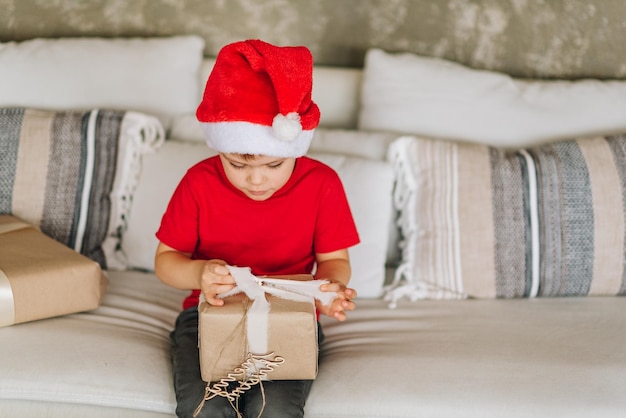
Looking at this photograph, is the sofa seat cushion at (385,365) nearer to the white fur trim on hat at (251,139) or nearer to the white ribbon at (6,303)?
the white ribbon at (6,303)

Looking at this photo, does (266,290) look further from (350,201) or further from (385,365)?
(350,201)

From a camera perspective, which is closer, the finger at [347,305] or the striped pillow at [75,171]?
the finger at [347,305]

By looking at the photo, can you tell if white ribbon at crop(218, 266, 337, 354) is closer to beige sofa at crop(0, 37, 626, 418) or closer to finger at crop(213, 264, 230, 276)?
finger at crop(213, 264, 230, 276)

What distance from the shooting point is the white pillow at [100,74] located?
6.83ft

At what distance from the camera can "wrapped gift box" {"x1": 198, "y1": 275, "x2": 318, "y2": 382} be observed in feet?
4.38

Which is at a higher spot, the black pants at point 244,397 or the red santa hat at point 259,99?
the red santa hat at point 259,99

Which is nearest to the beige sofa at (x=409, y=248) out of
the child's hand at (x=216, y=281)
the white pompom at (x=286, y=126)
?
the child's hand at (x=216, y=281)

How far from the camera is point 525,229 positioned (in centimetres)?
189

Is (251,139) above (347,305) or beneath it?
above

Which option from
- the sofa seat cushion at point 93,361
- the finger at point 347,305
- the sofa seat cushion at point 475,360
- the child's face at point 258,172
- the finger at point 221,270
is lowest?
the sofa seat cushion at point 93,361

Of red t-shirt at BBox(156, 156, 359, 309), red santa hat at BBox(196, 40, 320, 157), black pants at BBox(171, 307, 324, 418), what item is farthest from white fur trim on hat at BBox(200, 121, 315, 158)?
black pants at BBox(171, 307, 324, 418)

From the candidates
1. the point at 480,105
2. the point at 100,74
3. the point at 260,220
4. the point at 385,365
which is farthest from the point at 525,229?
the point at 100,74

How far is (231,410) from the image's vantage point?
55.7 inches

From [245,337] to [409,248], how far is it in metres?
0.72
